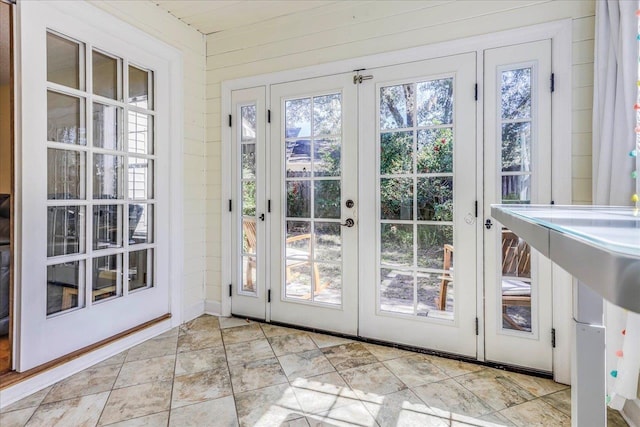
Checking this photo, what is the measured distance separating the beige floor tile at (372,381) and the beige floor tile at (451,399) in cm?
14

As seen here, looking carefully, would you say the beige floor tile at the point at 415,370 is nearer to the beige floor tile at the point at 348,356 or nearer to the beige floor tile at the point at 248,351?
the beige floor tile at the point at 348,356

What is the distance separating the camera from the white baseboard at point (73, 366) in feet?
5.87

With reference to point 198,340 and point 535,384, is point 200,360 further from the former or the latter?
point 535,384

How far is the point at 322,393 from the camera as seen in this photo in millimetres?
1880

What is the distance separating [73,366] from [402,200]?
2.49m

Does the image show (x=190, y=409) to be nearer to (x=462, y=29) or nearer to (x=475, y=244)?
(x=475, y=244)

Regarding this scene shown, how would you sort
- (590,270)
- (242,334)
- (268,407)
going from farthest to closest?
(242,334) → (268,407) → (590,270)

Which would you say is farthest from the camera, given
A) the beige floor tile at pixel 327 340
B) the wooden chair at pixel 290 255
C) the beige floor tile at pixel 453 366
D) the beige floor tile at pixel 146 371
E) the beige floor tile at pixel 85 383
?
the wooden chair at pixel 290 255

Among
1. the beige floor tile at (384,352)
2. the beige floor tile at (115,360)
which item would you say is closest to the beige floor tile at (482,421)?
the beige floor tile at (384,352)

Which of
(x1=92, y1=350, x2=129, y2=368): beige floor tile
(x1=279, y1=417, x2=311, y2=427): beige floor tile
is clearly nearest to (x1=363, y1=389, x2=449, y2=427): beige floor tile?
(x1=279, y1=417, x2=311, y2=427): beige floor tile

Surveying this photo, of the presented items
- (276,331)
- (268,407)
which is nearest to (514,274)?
(268,407)

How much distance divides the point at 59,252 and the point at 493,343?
9.60ft

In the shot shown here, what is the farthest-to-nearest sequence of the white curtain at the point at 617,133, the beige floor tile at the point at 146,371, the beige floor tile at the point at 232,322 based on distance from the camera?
the beige floor tile at the point at 232,322, the beige floor tile at the point at 146,371, the white curtain at the point at 617,133

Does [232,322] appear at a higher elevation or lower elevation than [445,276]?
lower
